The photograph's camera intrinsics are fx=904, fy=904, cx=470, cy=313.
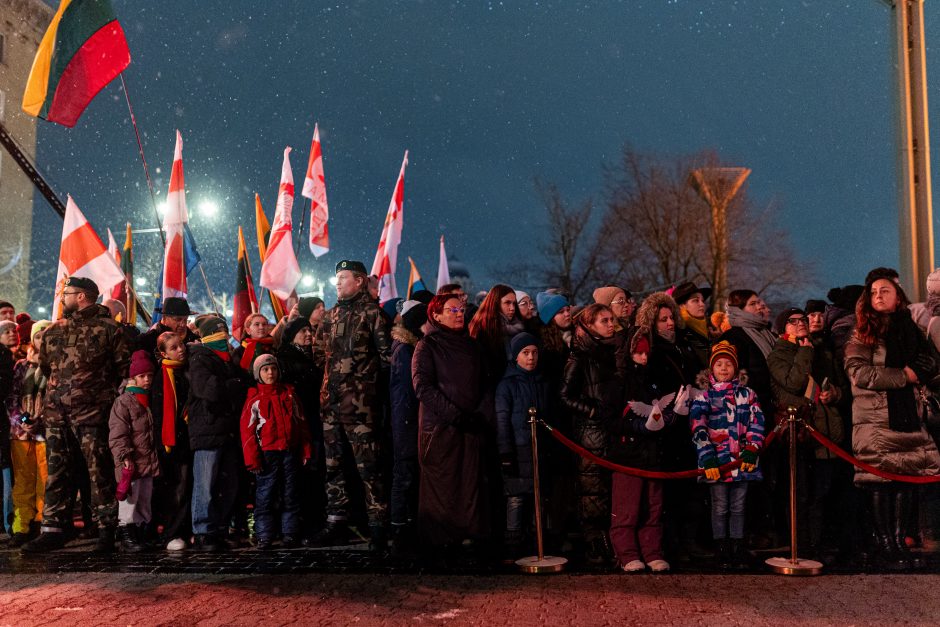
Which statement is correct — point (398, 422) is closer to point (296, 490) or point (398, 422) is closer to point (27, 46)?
point (296, 490)

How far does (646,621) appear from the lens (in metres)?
5.07

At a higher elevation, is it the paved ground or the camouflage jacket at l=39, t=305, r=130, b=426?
the camouflage jacket at l=39, t=305, r=130, b=426

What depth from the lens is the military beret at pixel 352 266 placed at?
7875mm

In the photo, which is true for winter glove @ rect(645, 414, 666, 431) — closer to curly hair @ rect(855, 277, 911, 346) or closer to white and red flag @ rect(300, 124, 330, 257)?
curly hair @ rect(855, 277, 911, 346)

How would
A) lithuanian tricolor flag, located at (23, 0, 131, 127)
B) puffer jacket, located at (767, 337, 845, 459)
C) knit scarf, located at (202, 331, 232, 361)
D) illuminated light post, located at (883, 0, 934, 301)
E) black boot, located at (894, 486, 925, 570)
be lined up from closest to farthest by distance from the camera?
1. black boot, located at (894, 486, 925, 570)
2. puffer jacket, located at (767, 337, 845, 459)
3. knit scarf, located at (202, 331, 232, 361)
4. illuminated light post, located at (883, 0, 934, 301)
5. lithuanian tricolor flag, located at (23, 0, 131, 127)

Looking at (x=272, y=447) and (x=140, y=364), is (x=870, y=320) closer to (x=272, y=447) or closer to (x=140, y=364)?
(x=272, y=447)

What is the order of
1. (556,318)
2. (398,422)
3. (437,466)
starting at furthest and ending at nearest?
(556,318), (398,422), (437,466)

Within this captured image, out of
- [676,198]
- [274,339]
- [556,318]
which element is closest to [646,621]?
[556,318]

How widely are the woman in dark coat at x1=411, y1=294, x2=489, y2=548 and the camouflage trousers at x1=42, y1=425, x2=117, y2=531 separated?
9.37 ft

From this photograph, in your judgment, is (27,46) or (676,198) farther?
(27,46)

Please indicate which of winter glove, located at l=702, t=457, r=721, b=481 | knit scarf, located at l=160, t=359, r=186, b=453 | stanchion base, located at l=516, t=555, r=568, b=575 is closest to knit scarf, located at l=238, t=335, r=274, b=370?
knit scarf, located at l=160, t=359, r=186, b=453

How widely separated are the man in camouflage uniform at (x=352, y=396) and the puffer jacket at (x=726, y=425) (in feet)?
8.54

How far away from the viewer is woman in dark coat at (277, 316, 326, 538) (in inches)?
333

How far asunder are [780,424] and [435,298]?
9.38 feet
